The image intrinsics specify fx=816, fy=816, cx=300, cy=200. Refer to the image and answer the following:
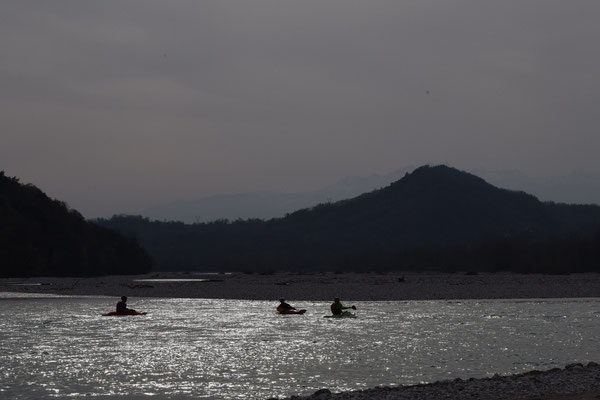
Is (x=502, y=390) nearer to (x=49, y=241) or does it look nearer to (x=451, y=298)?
(x=451, y=298)

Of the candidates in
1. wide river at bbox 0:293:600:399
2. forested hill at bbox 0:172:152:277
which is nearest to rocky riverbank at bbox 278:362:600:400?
wide river at bbox 0:293:600:399

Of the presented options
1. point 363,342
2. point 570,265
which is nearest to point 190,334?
point 363,342

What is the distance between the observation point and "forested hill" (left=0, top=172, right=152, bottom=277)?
11050cm

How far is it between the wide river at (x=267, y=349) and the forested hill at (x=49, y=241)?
62007 mm

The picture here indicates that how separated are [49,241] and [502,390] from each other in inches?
4455

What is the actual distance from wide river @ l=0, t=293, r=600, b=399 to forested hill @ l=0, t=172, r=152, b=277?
203 ft

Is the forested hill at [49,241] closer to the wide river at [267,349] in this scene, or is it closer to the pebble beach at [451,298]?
the pebble beach at [451,298]

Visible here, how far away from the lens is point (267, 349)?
101 ft

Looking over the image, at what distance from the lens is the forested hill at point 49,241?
110500 millimetres

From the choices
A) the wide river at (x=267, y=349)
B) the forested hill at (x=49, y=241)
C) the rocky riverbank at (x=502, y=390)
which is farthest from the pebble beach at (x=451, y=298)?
the forested hill at (x=49, y=241)

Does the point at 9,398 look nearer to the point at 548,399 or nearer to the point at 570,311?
the point at 548,399

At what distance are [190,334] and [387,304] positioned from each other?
2400 centimetres

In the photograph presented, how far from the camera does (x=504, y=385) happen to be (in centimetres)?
1903

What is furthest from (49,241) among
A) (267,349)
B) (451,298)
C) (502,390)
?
(502,390)
